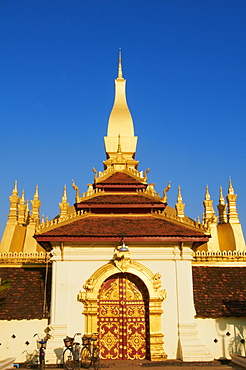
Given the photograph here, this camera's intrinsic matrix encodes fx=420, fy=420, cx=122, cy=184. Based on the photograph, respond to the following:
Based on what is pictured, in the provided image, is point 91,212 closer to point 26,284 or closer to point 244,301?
point 26,284

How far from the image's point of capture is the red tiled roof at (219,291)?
15820mm

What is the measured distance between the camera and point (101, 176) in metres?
19.5

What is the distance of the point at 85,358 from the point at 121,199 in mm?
6292

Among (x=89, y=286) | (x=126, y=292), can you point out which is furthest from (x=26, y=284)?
(x=126, y=292)

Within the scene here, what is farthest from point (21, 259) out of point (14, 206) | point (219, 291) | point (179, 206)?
point (179, 206)

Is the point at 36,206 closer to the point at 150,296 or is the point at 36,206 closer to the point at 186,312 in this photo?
the point at 150,296

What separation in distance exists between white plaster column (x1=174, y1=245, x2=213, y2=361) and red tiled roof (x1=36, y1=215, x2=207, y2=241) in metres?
0.75

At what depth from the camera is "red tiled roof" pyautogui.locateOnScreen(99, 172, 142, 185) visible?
18.3 m

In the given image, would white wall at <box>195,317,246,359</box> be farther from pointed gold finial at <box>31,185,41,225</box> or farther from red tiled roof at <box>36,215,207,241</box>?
pointed gold finial at <box>31,185,41,225</box>

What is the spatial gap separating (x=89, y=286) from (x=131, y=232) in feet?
8.14

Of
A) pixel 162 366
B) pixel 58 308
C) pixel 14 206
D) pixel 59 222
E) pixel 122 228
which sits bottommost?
pixel 162 366

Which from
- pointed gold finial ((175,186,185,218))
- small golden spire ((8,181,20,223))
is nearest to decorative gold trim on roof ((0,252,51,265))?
small golden spire ((8,181,20,223))

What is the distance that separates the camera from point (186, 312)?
1530 cm

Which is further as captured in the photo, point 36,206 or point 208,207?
point 208,207
